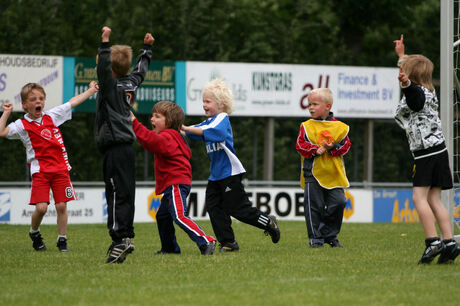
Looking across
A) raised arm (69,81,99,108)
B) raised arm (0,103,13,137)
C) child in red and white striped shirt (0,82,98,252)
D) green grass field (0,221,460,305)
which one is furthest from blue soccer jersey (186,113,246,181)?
raised arm (0,103,13,137)

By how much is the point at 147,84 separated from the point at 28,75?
237 centimetres

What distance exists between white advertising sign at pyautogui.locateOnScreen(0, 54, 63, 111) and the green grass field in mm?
8116

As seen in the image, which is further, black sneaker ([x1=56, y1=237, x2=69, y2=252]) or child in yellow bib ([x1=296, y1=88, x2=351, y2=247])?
child in yellow bib ([x1=296, y1=88, x2=351, y2=247])

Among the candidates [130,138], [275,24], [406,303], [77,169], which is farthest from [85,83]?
[406,303]

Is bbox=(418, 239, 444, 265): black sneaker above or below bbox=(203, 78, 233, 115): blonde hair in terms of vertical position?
below

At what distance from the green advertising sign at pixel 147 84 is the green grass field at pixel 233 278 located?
834 centimetres

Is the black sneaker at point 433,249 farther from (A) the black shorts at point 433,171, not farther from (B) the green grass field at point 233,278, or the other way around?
(A) the black shorts at point 433,171

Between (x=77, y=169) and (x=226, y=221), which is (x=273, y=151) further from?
(x=226, y=221)

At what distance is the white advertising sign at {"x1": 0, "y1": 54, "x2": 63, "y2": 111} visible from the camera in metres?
16.1

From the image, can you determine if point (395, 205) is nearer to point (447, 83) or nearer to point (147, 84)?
point (147, 84)

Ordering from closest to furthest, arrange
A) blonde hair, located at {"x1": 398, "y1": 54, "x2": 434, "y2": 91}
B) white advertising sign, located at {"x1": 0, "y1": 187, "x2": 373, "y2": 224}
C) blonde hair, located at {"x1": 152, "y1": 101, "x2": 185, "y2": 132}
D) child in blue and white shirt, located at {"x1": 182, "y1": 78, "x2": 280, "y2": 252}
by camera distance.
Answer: blonde hair, located at {"x1": 398, "y1": 54, "x2": 434, "y2": 91} → blonde hair, located at {"x1": 152, "y1": 101, "x2": 185, "y2": 132} → child in blue and white shirt, located at {"x1": 182, "y1": 78, "x2": 280, "y2": 252} → white advertising sign, located at {"x1": 0, "y1": 187, "x2": 373, "y2": 224}

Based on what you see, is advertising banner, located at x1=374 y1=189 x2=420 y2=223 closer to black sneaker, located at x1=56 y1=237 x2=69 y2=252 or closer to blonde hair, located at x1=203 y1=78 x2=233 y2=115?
blonde hair, located at x1=203 y1=78 x2=233 y2=115

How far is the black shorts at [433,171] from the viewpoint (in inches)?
268

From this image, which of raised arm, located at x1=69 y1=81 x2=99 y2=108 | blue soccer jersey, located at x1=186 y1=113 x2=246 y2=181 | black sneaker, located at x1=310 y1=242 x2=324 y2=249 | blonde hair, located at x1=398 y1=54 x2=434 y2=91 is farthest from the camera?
black sneaker, located at x1=310 y1=242 x2=324 y2=249
